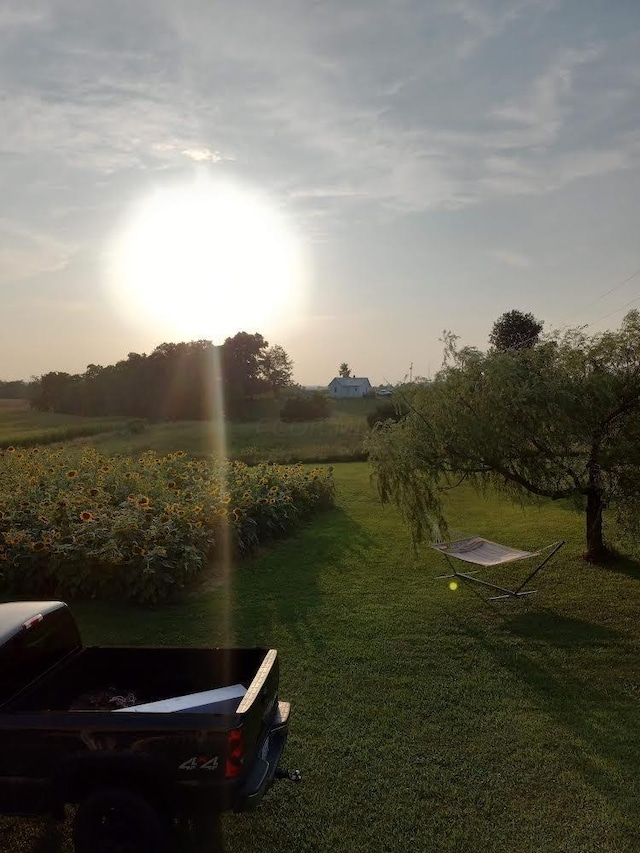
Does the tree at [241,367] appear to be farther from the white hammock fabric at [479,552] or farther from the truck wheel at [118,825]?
the truck wheel at [118,825]

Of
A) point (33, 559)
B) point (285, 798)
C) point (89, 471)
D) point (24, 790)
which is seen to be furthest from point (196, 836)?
point (89, 471)

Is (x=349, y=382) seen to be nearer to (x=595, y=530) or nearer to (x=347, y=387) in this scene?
(x=347, y=387)

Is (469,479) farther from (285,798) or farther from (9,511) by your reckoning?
(9,511)

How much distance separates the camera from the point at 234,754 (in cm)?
354

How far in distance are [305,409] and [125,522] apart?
4021 cm

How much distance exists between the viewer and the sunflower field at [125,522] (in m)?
8.98

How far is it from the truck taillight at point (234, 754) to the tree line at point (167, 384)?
4618 cm

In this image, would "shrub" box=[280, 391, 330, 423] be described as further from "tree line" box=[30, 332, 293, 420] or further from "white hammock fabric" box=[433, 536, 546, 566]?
"white hammock fabric" box=[433, 536, 546, 566]

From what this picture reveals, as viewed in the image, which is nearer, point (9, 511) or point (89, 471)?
point (9, 511)

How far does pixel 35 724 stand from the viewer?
366cm

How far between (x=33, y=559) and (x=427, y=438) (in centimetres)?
583

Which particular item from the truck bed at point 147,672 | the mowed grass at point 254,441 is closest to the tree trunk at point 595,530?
the truck bed at point 147,672

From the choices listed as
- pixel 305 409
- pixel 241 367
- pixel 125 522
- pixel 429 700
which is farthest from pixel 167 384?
pixel 429 700

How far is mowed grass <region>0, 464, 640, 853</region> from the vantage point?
4336mm
